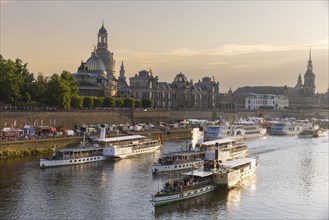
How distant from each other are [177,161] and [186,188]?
10.5 meters

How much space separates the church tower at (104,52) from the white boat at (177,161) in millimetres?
82188

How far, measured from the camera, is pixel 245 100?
164125mm

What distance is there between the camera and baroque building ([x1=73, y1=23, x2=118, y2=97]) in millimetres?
93562

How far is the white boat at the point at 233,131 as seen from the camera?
7219 cm

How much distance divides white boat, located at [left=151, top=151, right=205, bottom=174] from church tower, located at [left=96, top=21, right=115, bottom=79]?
82.2 meters

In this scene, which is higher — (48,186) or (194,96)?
(194,96)

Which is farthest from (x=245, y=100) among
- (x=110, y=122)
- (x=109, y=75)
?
(x=110, y=122)

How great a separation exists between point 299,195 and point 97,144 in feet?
74.7

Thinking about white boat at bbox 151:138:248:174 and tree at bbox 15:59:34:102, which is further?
tree at bbox 15:59:34:102

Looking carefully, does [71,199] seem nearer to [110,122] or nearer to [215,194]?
[215,194]

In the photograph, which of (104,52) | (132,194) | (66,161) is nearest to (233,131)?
(66,161)

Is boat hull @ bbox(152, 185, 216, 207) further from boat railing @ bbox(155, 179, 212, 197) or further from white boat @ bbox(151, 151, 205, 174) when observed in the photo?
white boat @ bbox(151, 151, 205, 174)

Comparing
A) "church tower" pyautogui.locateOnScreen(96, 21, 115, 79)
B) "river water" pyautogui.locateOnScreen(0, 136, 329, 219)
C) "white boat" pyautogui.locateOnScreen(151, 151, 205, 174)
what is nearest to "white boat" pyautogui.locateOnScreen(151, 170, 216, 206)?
"river water" pyautogui.locateOnScreen(0, 136, 329, 219)

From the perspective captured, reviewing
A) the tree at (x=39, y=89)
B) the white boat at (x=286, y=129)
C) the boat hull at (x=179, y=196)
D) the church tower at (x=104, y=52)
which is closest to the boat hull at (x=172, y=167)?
the boat hull at (x=179, y=196)
